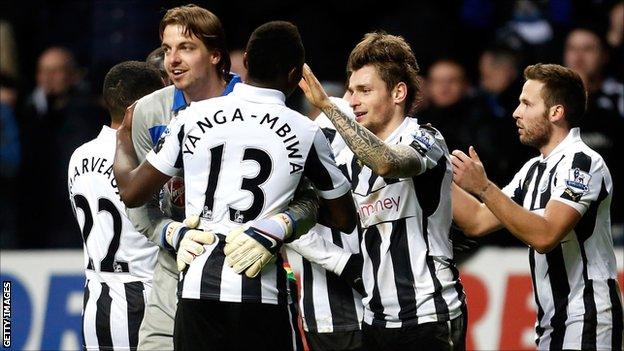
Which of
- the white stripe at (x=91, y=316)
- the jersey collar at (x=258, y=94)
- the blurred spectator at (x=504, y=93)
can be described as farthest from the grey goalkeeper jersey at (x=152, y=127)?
the blurred spectator at (x=504, y=93)

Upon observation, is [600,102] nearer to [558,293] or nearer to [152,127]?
[558,293]

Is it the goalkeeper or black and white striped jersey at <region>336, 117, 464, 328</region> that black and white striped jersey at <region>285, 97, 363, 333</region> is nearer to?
black and white striped jersey at <region>336, 117, 464, 328</region>

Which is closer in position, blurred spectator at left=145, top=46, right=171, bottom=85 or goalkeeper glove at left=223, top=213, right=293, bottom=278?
goalkeeper glove at left=223, top=213, right=293, bottom=278

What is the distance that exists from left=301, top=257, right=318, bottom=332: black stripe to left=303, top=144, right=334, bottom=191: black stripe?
5.56 ft

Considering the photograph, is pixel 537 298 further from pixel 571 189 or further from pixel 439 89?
pixel 439 89

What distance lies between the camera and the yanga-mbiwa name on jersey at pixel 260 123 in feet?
17.4

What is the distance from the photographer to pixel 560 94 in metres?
6.32

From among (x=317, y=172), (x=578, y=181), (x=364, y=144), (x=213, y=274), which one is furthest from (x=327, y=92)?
(x=213, y=274)

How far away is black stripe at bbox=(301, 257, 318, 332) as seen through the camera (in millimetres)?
7016

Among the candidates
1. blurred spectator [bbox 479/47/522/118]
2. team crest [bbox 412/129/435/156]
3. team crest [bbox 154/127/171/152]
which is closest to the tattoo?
team crest [bbox 412/129/435/156]

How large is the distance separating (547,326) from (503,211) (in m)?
0.67

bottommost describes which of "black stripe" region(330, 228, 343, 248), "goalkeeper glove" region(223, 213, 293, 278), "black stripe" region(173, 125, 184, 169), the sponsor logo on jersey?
"black stripe" region(330, 228, 343, 248)

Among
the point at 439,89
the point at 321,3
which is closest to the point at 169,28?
the point at 439,89

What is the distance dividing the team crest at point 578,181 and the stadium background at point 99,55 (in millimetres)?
2908
